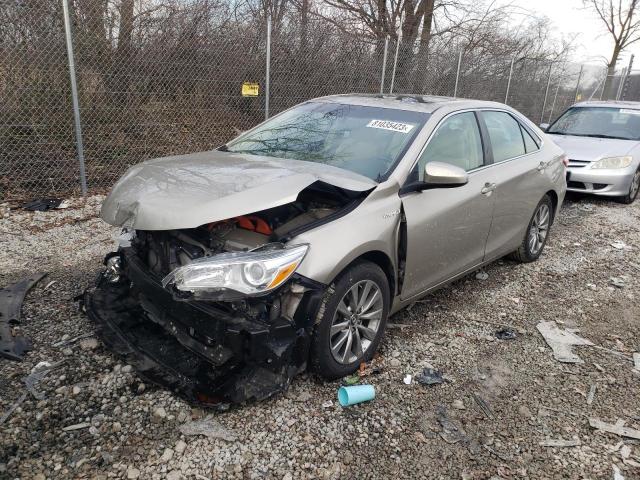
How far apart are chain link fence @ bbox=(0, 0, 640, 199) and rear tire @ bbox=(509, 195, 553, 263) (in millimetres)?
4558

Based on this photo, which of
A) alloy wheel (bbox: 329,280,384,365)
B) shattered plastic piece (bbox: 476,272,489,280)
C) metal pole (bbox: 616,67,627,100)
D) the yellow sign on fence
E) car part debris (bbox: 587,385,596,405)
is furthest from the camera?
metal pole (bbox: 616,67,627,100)

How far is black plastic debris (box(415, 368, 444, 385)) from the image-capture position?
311 centimetres

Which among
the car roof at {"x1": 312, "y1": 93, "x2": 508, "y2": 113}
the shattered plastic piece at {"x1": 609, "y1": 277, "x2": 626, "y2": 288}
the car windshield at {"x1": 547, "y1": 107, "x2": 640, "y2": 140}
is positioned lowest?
the shattered plastic piece at {"x1": 609, "y1": 277, "x2": 626, "y2": 288}

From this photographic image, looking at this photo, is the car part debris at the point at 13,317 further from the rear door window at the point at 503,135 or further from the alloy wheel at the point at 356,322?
the rear door window at the point at 503,135

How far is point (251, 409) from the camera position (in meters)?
2.72

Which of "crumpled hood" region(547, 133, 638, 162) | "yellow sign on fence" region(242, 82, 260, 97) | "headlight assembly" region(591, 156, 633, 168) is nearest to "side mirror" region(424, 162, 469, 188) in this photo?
"yellow sign on fence" region(242, 82, 260, 97)

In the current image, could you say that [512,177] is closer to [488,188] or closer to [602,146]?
[488,188]

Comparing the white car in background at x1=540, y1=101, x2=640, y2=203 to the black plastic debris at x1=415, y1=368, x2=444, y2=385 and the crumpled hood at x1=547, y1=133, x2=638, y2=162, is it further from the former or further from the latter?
the black plastic debris at x1=415, y1=368, x2=444, y2=385

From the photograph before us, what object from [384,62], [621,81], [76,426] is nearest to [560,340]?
[76,426]

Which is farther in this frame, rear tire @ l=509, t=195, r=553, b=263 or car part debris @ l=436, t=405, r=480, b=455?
rear tire @ l=509, t=195, r=553, b=263

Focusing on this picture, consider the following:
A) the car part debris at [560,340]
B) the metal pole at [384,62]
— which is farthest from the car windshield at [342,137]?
the metal pole at [384,62]

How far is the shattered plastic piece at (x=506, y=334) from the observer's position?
3750 millimetres

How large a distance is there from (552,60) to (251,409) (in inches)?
611

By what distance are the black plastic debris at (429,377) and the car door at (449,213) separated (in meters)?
0.53
